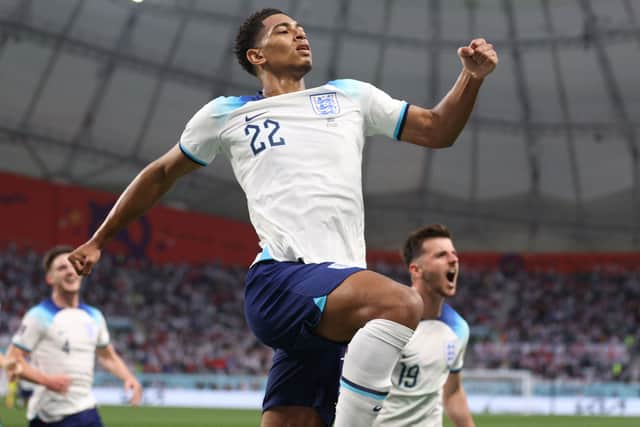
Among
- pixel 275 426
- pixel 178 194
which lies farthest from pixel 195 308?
pixel 275 426

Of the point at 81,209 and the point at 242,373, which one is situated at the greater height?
the point at 81,209

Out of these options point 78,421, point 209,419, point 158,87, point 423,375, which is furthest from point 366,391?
point 158,87

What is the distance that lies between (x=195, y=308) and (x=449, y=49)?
454 inches

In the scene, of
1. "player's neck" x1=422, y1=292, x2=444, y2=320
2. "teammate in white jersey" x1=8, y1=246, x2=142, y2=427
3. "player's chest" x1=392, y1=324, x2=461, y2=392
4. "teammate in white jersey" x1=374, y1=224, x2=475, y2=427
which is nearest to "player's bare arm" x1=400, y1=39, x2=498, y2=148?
"teammate in white jersey" x1=374, y1=224, x2=475, y2=427

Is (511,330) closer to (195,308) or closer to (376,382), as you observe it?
(195,308)

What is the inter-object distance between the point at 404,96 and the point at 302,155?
2958 cm

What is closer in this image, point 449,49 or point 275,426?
point 275,426

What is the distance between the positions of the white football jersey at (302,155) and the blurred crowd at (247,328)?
2168 cm

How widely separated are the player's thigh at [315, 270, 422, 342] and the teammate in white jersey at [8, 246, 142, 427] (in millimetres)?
4174

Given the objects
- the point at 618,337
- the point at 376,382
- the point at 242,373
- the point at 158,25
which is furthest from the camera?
the point at 158,25

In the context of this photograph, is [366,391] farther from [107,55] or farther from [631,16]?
[107,55]

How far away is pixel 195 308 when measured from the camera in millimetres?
31141

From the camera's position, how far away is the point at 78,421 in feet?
23.6

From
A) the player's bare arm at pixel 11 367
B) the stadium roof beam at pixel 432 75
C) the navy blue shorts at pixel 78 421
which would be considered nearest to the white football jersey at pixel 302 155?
the player's bare arm at pixel 11 367
